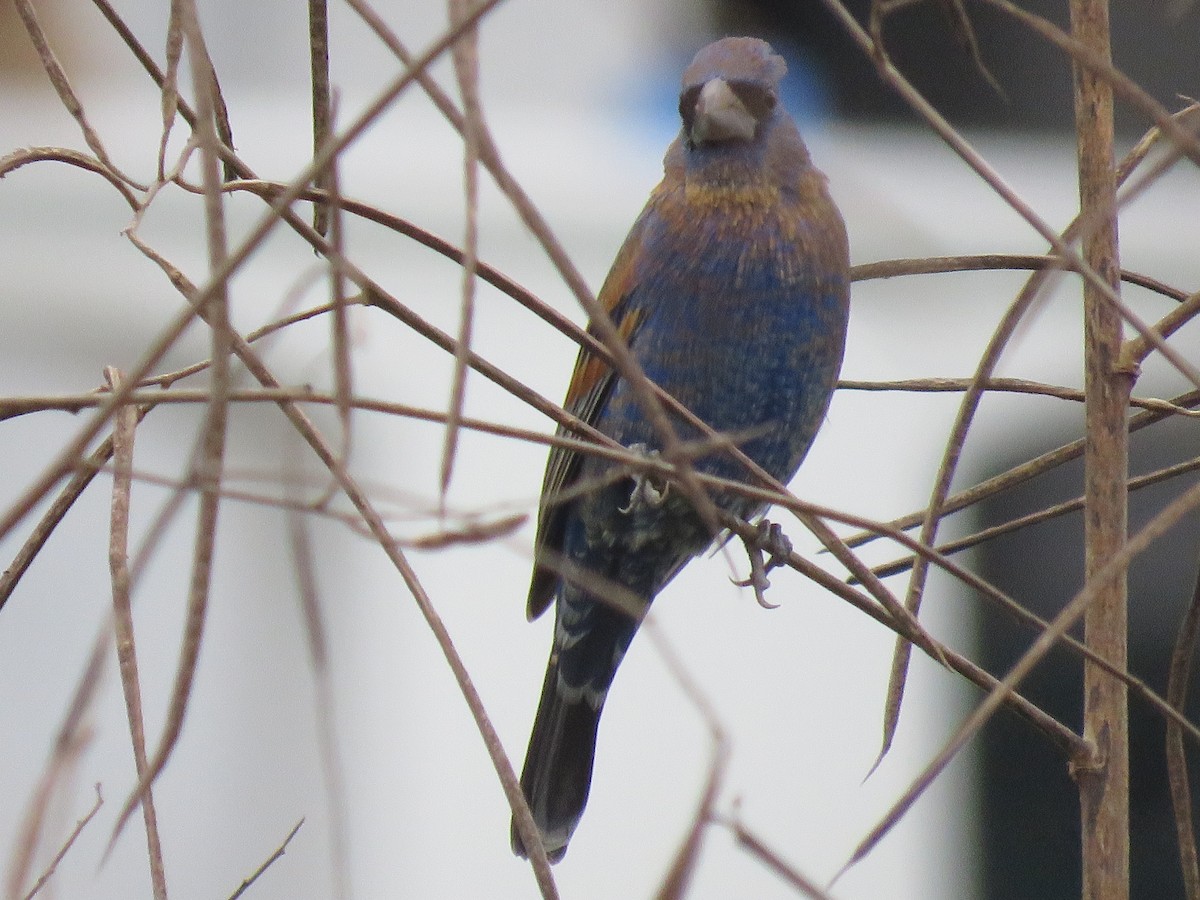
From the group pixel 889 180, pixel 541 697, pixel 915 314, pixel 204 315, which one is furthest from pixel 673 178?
pixel 889 180

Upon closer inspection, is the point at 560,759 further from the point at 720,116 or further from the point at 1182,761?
the point at 1182,761

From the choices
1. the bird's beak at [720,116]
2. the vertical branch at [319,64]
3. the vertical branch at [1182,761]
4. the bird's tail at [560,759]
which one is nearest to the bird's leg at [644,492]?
the bird's tail at [560,759]

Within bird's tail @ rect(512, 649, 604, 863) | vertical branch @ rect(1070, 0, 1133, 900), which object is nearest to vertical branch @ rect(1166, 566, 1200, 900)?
vertical branch @ rect(1070, 0, 1133, 900)

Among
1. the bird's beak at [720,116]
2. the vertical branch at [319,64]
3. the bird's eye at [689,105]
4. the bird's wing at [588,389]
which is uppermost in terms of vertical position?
the bird's eye at [689,105]

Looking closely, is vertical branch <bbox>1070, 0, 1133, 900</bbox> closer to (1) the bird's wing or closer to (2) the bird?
(2) the bird

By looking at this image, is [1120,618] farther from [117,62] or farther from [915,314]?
[117,62]

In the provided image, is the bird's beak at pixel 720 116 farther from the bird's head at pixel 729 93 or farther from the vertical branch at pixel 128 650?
the vertical branch at pixel 128 650

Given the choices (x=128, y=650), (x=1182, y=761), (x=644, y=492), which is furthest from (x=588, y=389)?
(x=128, y=650)
